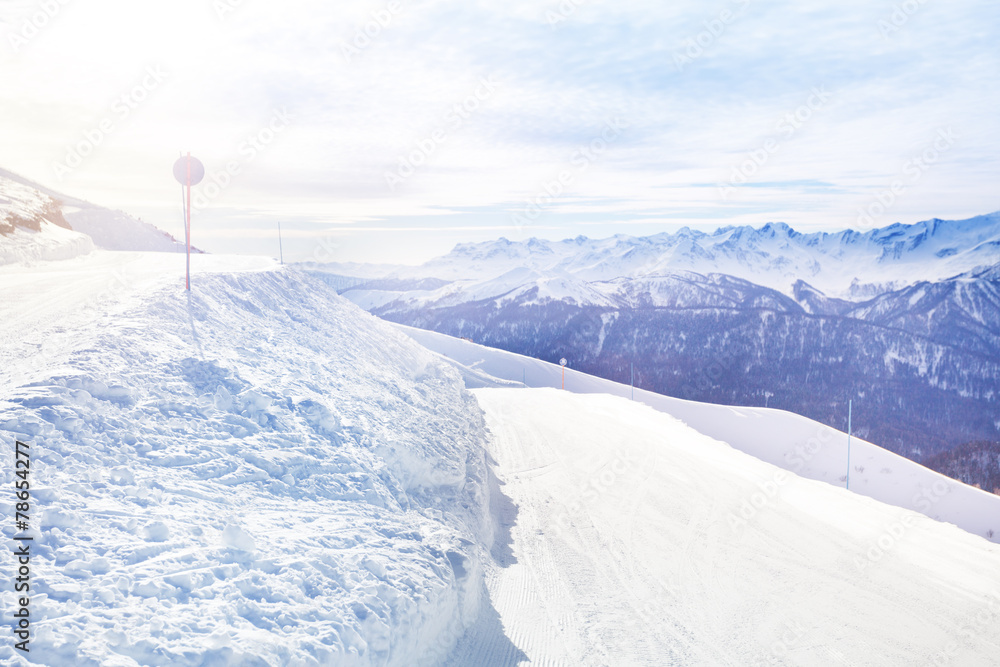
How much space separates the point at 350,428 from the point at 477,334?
422ft

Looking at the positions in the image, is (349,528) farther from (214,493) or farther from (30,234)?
(30,234)

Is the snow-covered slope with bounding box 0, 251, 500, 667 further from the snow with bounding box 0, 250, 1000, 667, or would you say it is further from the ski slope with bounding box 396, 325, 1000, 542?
the ski slope with bounding box 396, 325, 1000, 542

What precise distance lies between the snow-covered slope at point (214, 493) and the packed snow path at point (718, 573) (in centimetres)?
150

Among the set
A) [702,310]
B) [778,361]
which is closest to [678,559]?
[778,361]

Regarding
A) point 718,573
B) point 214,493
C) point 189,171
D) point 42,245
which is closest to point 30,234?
point 42,245

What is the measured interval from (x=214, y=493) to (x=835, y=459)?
92.7 feet

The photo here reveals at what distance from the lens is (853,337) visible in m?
120

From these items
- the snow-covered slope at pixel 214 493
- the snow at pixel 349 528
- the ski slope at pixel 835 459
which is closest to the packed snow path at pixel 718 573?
the snow at pixel 349 528

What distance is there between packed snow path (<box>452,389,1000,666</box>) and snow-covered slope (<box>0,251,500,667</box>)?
1.50 meters

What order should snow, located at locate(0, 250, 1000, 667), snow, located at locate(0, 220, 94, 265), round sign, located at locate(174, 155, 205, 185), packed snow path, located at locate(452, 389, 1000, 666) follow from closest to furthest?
snow, located at locate(0, 250, 1000, 667) → packed snow path, located at locate(452, 389, 1000, 666) → round sign, located at locate(174, 155, 205, 185) → snow, located at locate(0, 220, 94, 265)

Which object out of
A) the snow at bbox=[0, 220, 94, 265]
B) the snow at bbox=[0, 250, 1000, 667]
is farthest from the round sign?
the snow at bbox=[0, 220, 94, 265]

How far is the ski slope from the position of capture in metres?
24.2

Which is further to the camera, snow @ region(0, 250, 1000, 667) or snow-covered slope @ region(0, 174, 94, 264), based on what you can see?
snow-covered slope @ region(0, 174, 94, 264)

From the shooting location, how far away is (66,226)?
968 inches
